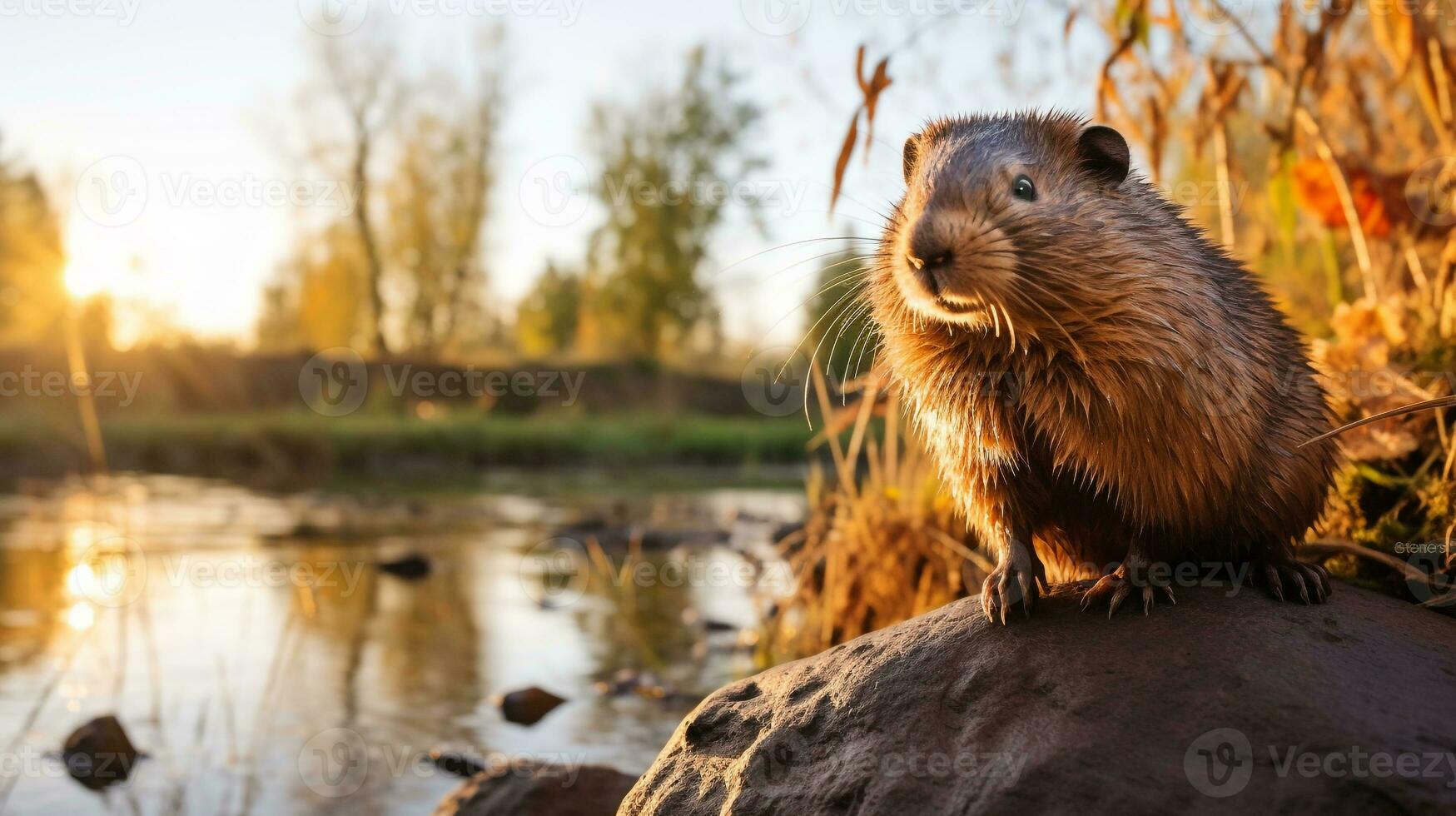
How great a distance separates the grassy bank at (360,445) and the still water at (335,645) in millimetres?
6766

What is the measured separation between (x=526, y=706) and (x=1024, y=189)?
13.3 feet

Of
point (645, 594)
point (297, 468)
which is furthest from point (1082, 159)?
point (297, 468)

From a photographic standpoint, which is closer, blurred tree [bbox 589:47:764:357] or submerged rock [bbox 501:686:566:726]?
submerged rock [bbox 501:686:566:726]

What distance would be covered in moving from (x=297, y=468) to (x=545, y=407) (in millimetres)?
8069

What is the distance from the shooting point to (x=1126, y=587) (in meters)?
2.91

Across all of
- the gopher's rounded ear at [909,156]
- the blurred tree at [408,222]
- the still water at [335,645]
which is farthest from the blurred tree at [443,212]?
the gopher's rounded ear at [909,156]

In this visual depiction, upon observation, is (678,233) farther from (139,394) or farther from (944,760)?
(944,760)

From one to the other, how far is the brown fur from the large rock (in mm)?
244

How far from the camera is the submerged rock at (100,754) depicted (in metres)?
4.89

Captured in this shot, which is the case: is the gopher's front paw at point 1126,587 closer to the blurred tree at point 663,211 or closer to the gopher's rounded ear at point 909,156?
the gopher's rounded ear at point 909,156

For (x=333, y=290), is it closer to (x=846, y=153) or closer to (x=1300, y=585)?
(x=846, y=153)

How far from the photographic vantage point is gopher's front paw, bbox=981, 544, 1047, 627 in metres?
2.98

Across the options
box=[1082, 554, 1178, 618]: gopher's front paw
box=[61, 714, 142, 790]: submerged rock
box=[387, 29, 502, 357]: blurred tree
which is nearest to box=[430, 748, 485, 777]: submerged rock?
box=[61, 714, 142, 790]: submerged rock

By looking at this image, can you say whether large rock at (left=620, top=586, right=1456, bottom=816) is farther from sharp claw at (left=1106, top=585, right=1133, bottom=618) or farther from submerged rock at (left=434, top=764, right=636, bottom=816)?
submerged rock at (left=434, top=764, right=636, bottom=816)
